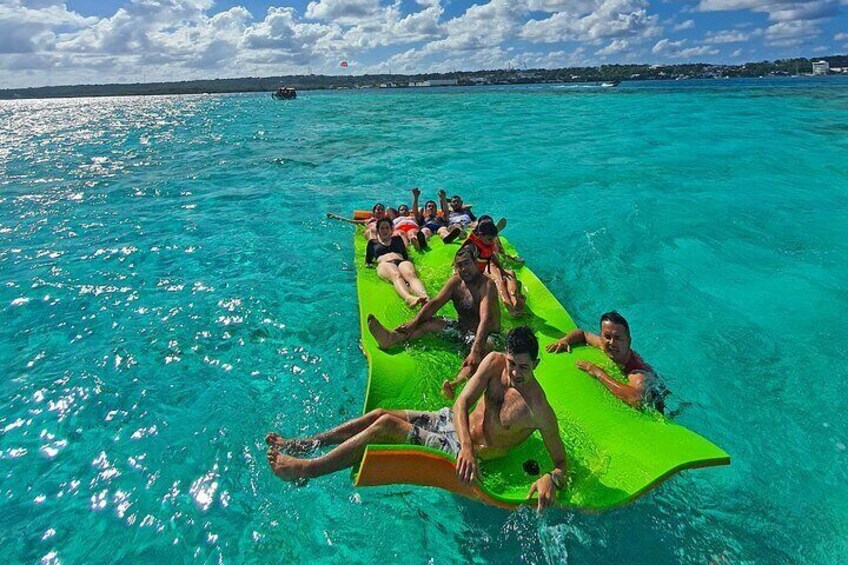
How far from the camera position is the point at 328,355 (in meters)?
5.93

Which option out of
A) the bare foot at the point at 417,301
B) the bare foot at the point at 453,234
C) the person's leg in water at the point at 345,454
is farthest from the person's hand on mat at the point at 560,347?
the bare foot at the point at 453,234

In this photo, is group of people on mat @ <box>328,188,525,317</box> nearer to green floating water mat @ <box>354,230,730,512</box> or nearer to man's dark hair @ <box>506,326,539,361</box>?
green floating water mat @ <box>354,230,730,512</box>

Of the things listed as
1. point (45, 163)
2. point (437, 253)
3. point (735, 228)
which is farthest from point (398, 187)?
point (45, 163)

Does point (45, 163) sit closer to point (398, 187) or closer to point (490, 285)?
point (398, 187)

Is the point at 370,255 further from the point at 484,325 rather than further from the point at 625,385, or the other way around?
the point at 625,385

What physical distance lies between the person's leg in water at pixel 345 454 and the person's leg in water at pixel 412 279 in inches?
92.0

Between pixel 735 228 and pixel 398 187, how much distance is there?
8512 millimetres

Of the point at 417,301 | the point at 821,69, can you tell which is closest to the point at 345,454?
the point at 417,301

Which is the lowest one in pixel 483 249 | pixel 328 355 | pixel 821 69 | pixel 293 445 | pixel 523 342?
pixel 328 355

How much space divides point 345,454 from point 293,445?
571mm

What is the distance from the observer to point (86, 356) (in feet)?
19.6

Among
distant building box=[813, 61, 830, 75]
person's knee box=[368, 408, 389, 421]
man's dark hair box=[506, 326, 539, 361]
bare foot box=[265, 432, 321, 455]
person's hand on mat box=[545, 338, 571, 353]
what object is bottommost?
bare foot box=[265, 432, 321, 455]

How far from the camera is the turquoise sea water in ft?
12.0

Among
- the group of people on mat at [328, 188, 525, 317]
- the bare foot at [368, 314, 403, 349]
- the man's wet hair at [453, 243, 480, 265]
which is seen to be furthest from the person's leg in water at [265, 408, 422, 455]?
the group of people on mat at [328, 188, 525, 317]
